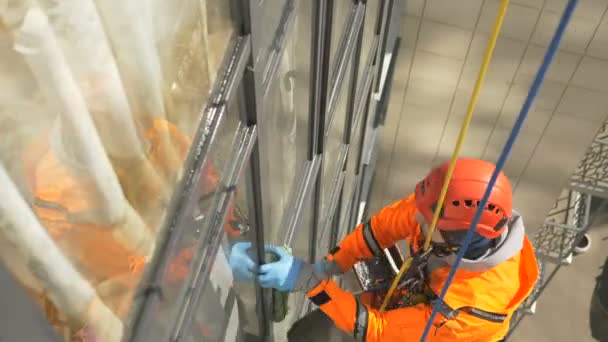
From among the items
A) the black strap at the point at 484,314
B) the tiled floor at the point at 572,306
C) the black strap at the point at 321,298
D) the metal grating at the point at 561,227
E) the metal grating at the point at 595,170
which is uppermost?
the black strap at the point at 484,314

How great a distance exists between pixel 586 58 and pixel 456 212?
1.90 metres

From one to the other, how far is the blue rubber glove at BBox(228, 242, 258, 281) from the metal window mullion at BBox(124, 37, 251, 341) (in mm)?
664

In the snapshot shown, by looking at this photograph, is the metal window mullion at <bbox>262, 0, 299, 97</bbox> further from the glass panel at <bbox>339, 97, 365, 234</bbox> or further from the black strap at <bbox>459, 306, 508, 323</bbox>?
the glass panel at <bbox>339, 97, 365, 234</bbox>

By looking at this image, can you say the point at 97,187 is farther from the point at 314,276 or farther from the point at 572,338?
the point at 572,338

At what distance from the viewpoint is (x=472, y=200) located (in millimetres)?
1966

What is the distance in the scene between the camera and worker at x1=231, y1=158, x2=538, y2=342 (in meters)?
1.98

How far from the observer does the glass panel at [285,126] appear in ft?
5.51

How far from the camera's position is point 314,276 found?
7.10 ft

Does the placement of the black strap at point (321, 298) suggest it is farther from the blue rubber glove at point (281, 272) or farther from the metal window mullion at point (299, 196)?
the metal window mullion at point (299, 196)

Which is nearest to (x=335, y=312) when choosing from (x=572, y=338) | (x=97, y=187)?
(x=97, y=187)

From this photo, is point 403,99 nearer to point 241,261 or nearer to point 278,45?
point 241,261

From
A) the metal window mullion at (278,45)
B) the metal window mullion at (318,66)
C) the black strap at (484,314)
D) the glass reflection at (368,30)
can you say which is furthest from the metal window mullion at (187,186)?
the glass reflection at (368,30)

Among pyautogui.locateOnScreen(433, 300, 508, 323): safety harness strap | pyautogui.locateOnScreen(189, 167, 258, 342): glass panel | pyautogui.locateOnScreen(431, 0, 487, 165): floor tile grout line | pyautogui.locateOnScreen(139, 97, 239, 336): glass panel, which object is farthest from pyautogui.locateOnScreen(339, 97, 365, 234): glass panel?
pyautogui.locateOnScreen(139, 97, 239, 336): glass panel

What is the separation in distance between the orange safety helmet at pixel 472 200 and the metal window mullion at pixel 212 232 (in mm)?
805
